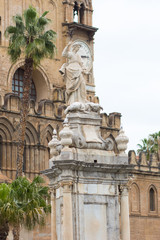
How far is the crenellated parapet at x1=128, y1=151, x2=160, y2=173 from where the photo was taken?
55750 mm

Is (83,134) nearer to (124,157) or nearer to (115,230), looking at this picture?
(124,157)

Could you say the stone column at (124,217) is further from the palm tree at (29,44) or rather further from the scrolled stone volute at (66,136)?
the palm tree at (29,44)

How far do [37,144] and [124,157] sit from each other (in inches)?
1084

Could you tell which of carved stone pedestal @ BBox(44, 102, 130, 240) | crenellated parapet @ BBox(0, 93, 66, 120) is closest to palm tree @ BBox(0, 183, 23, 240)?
carved stone pedestal @ BBox(44, 102, 130, 240)

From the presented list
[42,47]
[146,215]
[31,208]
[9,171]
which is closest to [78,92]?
[31,208]

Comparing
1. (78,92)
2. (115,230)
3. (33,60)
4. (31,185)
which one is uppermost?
(33,60)

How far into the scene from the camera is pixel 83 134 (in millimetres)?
21156

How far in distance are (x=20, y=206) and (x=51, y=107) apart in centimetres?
2319

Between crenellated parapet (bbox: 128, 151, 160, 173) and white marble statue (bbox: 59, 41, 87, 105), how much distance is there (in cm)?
3336

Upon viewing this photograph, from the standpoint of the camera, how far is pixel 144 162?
2250 inches

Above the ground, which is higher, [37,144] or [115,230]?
[37,144]

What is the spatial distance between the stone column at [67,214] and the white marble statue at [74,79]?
132 inches

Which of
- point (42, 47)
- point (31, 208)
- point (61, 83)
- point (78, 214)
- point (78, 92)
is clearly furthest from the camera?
point (61, 83)

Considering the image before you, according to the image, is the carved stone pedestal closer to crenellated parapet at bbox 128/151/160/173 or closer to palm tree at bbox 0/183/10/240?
palm tree at bbox 0/183/10/240
